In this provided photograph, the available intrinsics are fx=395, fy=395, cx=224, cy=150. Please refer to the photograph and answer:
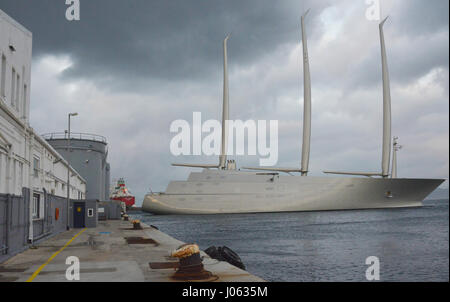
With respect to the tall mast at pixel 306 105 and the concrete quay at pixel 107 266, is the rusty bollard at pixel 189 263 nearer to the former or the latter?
the concrete quay at pixel 107 266

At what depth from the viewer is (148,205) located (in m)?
98.8

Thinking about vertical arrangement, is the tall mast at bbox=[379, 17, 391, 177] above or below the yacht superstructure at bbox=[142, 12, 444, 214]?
above

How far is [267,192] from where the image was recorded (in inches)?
3563

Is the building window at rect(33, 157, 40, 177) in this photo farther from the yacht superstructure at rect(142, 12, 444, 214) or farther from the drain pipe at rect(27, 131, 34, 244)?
the yacht superstructure at rect(142, 12, 444, 214)

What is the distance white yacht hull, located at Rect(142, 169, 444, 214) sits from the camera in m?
90.1

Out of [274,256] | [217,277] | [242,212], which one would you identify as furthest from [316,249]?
[242,212]

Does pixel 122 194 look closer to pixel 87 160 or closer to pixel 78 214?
pixel 87 160

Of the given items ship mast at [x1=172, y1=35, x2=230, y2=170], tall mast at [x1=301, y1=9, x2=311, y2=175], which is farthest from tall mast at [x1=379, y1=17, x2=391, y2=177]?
ship mast at [x1=172, y1=35, x2=230, y2=170]

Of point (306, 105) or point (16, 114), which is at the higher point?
point (306, 105)

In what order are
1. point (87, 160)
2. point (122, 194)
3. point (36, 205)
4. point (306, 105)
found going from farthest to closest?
point (122, 194)
point (306, 105)
point (87, 160)
point (36, 205)

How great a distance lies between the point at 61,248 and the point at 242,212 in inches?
2908

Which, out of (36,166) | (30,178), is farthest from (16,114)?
(36,166)

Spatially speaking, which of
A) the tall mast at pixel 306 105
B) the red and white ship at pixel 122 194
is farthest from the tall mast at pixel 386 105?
the red and white ship at pixel 122 194
